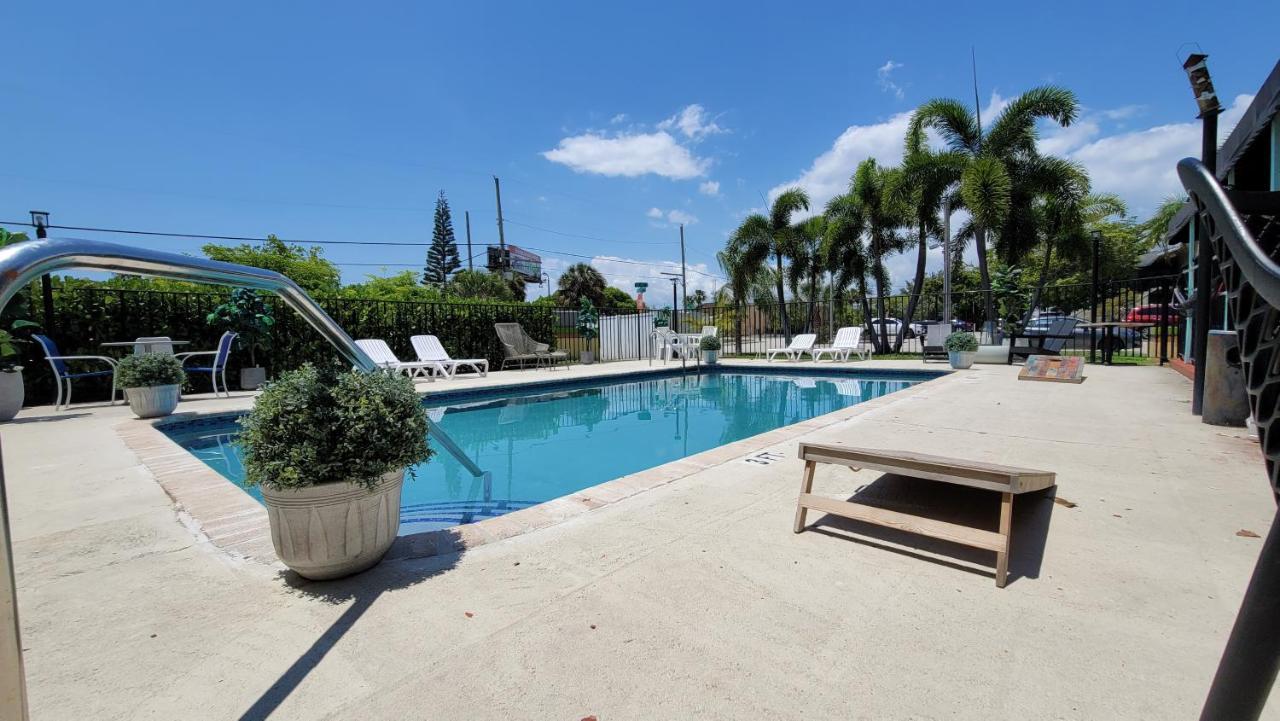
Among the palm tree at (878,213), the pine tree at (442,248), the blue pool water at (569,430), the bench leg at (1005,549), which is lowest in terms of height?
the blue pool water at (569,430)

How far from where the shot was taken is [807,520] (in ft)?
8.93

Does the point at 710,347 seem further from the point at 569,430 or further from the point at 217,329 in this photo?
the point at 217,329

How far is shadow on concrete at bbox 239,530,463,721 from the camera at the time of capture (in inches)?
57.5

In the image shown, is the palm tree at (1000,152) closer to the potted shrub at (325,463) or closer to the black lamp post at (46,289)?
the potted shrub at (325,463)

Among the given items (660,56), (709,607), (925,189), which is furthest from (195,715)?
(925,189)

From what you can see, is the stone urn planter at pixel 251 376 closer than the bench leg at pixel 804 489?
No

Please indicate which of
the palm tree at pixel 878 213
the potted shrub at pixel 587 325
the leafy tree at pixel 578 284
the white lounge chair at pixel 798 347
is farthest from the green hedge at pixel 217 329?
the leafy tree at pixel 578 284

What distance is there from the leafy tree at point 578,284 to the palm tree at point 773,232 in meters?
27.1

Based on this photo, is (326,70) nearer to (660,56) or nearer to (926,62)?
(660,56)

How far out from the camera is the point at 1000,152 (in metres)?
15.0

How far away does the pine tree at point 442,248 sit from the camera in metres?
43.8

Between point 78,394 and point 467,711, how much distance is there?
10.5 metres

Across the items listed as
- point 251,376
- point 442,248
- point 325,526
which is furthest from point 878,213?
point 442,248

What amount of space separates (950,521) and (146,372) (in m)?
8.16
